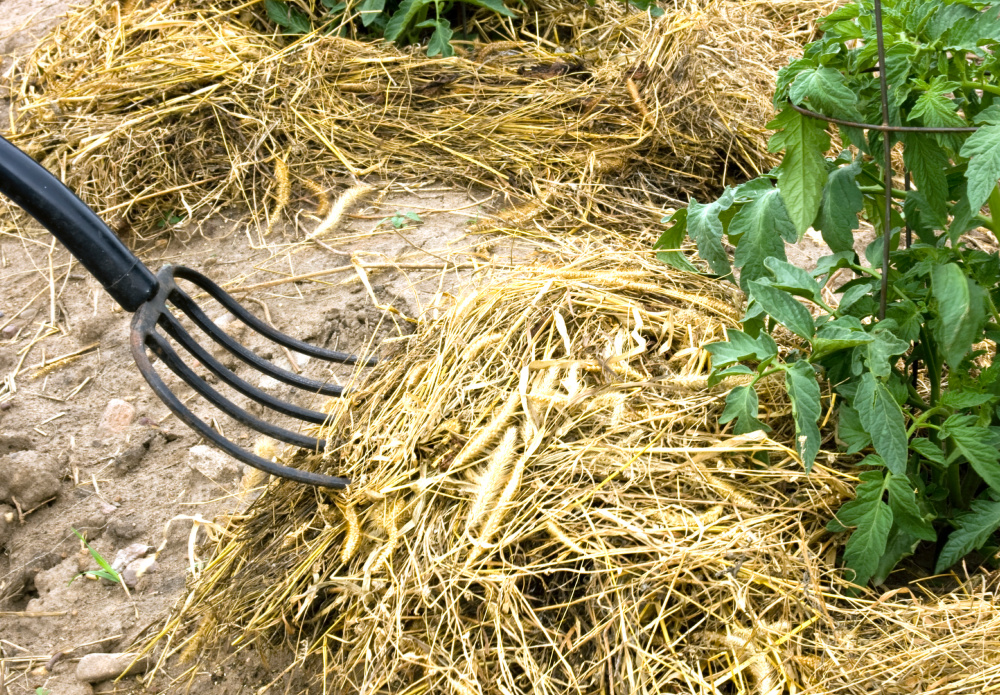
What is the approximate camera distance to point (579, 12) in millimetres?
3711

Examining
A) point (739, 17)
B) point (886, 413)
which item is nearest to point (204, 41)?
point (739, 17)

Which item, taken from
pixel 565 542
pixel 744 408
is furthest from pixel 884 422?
pixel 565 542

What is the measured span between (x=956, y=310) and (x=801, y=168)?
1.08ft

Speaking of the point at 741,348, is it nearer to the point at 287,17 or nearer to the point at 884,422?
the point at 884,422

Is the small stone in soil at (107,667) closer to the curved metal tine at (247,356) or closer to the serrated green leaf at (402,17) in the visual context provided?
the curved metal tine at (247,356)

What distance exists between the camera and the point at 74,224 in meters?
1.79

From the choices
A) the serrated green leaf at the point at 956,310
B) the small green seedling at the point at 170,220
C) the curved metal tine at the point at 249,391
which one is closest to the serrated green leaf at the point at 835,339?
the serrated green leaf at the point at 956,310

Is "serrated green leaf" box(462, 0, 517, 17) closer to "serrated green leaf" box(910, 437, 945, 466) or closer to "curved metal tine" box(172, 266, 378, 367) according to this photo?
"curved metal tine" box(172, 266, 378, 367)

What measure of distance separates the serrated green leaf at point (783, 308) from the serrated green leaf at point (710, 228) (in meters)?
0.22

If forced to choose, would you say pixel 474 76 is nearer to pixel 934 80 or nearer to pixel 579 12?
pixel 579 12

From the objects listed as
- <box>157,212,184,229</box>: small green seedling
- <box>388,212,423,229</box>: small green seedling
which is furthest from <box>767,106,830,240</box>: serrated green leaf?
<box>157,212,184,229</box>: small green seedling

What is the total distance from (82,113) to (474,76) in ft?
4.95

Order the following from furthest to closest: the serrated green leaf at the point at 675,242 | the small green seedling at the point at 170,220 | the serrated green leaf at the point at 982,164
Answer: the small green seedling at the point at 170,220
the serrated green leaf at the point at 675,242
the serrated green leaf at the point at 982,164

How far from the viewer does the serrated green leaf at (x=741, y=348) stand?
149cm
